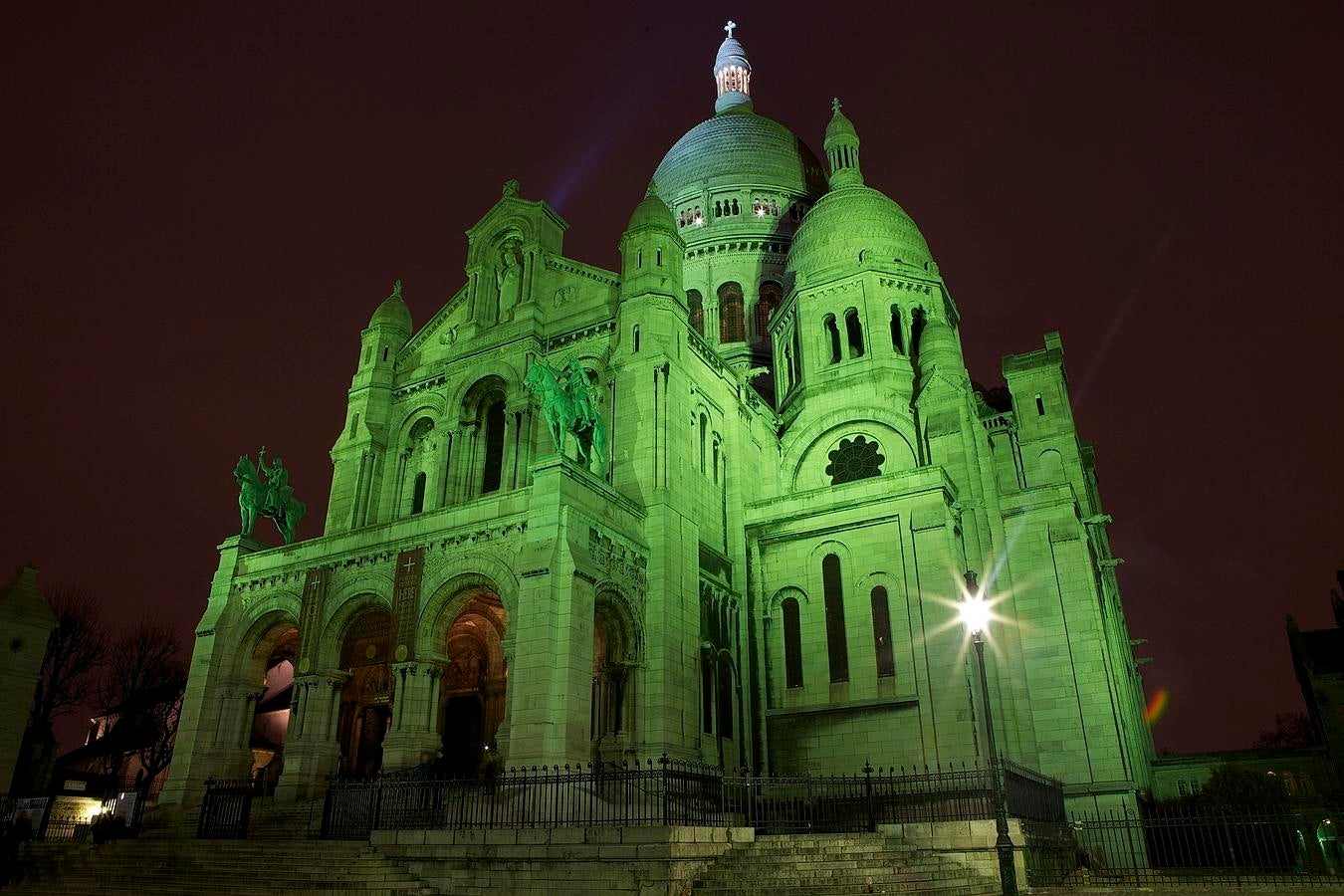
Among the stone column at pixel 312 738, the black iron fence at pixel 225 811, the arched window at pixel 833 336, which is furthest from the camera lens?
the arched window at pixel 833 336

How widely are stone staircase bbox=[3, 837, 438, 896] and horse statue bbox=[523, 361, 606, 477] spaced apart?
1063cm

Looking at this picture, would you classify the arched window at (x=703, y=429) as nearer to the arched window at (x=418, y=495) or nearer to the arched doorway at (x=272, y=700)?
the arched window at (x=418, y=495)

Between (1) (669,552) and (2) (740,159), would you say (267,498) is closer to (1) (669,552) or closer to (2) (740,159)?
(1) (669,552)

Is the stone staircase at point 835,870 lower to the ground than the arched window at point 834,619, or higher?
lower

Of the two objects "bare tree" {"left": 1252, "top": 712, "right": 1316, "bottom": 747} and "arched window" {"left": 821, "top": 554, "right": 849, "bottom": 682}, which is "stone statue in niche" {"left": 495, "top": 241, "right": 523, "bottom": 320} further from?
"bare tree" {"left": 1252, "top": 712, "right": 1316, "bottom": 747}

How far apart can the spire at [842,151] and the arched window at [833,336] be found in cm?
943

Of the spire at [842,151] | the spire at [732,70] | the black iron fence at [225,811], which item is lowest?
the black iron fence at [225,811]

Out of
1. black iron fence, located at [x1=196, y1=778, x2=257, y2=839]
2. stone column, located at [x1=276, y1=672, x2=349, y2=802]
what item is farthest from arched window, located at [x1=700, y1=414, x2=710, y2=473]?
black iron fence, located at [x1=196, y1=778, x2=257, y2=839]

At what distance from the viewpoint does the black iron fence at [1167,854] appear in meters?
19.7

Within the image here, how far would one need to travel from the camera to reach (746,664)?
94.9ft

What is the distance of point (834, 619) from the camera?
29.0m

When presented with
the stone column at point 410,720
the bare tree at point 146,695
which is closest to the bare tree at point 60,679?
the bare tree at point 146,695

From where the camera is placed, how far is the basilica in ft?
77.5

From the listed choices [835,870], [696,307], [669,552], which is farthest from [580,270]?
[835,870]
